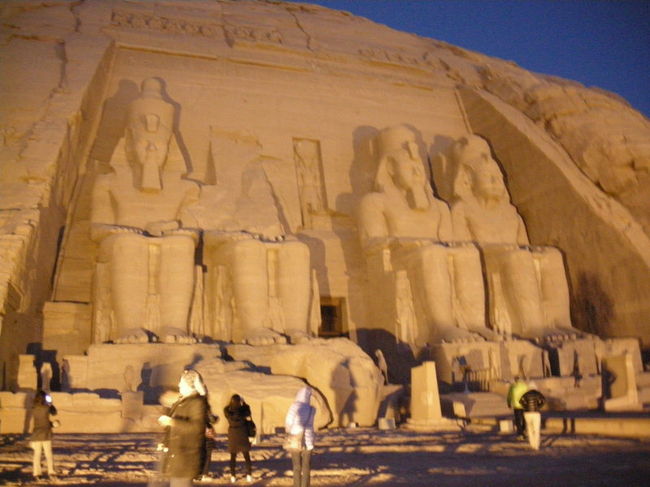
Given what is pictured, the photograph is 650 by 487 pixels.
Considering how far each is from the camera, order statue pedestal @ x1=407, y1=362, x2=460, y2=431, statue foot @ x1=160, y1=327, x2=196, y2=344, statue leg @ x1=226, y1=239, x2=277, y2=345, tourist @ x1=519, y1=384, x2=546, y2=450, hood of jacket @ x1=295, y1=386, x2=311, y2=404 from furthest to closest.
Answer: statue leg @ x1=226, y1=239, x2=277, y2=345, statue foot @ x1=160, y1=327, x2=196, y2=344, statue pedestal @ x1=407, y1=362, x2=460, y2=431, tourist @ x1=519, y1=384, x2=546, y2=450, hood of jacket @ x1=295, y1=386, x2=311, y2=404

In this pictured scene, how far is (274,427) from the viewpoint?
5.50m

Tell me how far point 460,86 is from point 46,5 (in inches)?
281

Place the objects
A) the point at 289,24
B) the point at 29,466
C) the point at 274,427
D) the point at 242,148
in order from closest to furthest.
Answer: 1. the point at 29,466
2. the point at 274,427
3. the point at 242,148
4. the point at 289,24

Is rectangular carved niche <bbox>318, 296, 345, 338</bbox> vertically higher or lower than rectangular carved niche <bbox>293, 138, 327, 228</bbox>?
lower

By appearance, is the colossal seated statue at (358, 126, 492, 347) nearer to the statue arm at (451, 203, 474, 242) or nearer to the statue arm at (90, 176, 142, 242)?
the statue arm at (451, 203, 474, 242)

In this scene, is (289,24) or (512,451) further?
(289,24)

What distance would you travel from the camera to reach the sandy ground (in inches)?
132

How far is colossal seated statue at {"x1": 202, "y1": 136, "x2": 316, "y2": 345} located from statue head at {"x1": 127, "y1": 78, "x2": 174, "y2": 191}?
0.72m

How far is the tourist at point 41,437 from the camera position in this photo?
3474 mm

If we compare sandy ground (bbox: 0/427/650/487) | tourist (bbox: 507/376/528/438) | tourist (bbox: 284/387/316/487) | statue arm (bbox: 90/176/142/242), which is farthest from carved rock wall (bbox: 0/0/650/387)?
tourist (bbox: 284/387/316/487)

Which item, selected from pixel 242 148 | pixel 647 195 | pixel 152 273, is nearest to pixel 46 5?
pixel 242 148

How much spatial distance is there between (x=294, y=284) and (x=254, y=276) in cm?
49

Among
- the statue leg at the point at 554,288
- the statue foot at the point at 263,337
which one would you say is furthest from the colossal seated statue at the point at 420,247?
the statue foot at the point at 263,337

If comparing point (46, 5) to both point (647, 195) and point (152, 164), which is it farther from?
point (647, 195)
